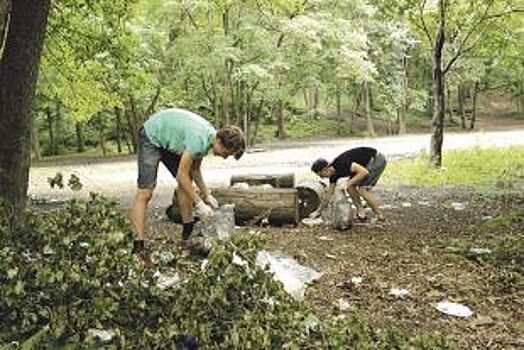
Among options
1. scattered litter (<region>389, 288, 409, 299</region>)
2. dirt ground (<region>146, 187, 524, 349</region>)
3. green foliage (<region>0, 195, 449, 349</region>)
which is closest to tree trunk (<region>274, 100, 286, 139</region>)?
dirt ground (<region>146, 187, 524, 349</region>)

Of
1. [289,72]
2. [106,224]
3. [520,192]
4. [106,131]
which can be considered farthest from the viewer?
[106,131]

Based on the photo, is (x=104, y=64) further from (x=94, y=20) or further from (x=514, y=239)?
(x=514, y=239)

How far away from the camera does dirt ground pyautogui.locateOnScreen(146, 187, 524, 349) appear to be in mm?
5012

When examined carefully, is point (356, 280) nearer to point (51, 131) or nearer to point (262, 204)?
point (262, 204)

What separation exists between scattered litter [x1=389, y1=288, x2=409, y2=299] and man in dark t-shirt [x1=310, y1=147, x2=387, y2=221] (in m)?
3.10

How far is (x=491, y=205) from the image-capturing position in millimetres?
11172

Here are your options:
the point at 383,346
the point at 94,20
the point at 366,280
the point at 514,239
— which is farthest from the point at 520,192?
the point at 383,346

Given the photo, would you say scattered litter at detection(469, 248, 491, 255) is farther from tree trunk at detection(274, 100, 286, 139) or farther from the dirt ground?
tree trunk at detection(274, 100, 286, 139)

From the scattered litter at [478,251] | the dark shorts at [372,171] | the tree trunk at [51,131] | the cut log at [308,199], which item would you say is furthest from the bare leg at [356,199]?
the tree trunk at [51,131]

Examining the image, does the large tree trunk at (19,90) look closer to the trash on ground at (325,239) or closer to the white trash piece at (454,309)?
the trash on ground at (325,239)

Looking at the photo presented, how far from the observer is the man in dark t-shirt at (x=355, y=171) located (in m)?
8.84

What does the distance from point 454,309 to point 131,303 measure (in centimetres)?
264

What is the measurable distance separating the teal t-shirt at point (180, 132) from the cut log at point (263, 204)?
243 centimetres

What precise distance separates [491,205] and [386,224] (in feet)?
9.26
